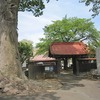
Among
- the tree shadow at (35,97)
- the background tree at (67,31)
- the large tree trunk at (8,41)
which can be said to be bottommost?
the tree shadow at (35,97)

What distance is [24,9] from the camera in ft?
73.0

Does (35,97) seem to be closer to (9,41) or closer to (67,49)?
(9,41)

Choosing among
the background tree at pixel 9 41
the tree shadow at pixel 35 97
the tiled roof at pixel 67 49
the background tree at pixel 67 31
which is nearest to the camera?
the tree shadow at pixel 35 97

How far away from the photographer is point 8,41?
45.4ft

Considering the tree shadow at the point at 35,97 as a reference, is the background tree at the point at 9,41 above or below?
above

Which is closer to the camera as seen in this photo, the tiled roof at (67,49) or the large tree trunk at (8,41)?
the large tree trunk at (8,41)

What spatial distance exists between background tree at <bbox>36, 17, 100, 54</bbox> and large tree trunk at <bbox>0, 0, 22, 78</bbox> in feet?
102

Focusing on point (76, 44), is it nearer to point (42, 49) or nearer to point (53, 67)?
point (53, 67)

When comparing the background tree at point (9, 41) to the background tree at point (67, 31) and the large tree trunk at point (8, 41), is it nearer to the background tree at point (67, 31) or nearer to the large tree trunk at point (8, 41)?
the large tree trunk at point (8, 41)

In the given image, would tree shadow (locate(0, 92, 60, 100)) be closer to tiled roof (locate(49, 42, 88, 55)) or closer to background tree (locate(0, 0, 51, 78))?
background tree (locate(0, 0, 51, 78))

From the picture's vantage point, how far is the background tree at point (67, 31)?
4516 centimetres

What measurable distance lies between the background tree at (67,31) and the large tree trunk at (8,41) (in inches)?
1227

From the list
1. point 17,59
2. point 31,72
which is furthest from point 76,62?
point 17,59

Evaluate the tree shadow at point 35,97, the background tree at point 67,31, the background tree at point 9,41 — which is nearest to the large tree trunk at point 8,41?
the background tree at point 9,41
